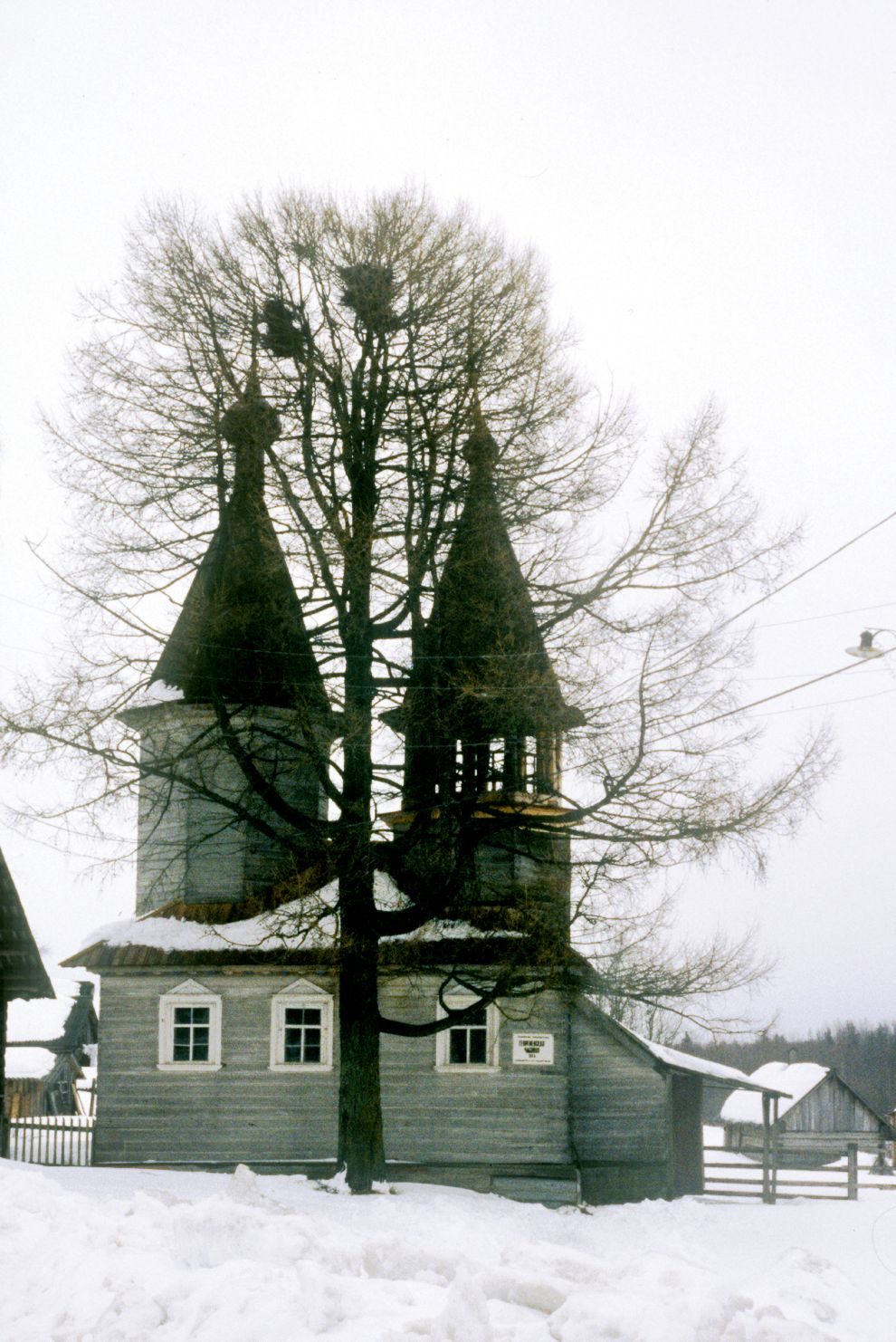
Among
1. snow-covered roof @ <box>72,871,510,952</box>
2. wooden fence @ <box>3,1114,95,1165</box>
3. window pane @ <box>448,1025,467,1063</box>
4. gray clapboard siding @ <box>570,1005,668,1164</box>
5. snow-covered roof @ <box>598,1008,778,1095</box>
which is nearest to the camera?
snow-covered roof @ <box>72,871,510,952</box>

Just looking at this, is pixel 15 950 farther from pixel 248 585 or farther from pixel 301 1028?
pixel 248 585

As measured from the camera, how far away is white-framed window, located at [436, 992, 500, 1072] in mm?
23906

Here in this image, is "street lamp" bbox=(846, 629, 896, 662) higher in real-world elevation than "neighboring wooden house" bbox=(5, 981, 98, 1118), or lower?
higher

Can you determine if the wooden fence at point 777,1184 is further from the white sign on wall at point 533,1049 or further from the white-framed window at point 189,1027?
the white-framed window at point 189,1027

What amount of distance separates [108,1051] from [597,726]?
11.4m

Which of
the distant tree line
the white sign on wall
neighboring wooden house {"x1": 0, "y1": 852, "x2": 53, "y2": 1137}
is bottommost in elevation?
the distant tree line

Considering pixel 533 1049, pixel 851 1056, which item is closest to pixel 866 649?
pixel 533 1049

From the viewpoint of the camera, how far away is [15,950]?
21.8 m

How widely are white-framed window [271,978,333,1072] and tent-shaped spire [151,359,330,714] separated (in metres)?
5.32

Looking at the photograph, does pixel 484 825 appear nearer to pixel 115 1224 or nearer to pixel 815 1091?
pixel 115 1224

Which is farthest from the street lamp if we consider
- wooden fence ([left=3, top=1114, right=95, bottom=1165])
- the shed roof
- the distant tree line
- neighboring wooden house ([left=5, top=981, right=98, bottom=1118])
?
the distant tree line

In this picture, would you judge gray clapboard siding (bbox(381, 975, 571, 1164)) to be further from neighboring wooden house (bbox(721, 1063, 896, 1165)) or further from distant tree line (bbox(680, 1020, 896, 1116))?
distant tree line (bbox(680, 1020, 896, 1116))

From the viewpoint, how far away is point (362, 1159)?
64.7ft

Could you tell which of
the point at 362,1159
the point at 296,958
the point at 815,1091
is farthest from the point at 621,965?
the point at 815,1091
